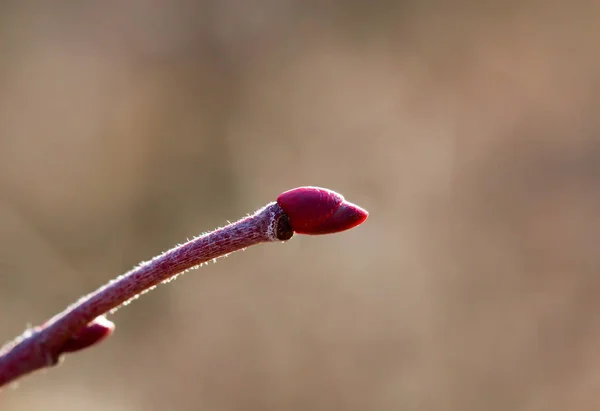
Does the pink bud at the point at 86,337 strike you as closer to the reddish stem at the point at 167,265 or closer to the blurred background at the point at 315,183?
the reddish stem at the point at 167,265

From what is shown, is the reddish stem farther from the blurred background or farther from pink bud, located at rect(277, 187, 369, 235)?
the blurred background

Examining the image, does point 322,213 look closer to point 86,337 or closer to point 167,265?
point 167,265

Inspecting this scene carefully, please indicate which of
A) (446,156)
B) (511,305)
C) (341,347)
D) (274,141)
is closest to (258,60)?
(274,141)

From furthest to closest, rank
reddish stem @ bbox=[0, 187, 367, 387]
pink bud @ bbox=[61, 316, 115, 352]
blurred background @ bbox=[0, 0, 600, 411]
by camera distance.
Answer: blurred background @ bbox=[0, 0, 600, 411]
pink bud @ bbox=[61, 316, 115, 352]
reddish stem @ bbox=[0, 187, 367, 387]

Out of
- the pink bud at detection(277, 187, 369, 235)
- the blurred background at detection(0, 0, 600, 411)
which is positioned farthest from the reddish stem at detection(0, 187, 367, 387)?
the blurred background at detection(0, 0, 600, 411)

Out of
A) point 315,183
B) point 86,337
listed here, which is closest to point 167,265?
point 86,337
